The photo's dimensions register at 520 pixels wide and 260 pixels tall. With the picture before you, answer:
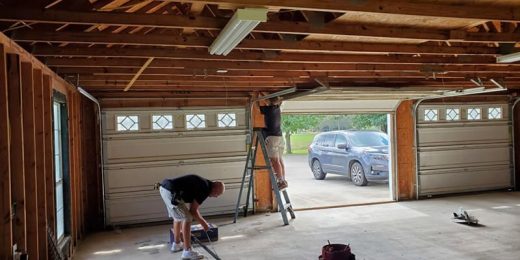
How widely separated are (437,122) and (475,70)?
351cm

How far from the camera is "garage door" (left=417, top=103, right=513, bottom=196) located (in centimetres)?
902

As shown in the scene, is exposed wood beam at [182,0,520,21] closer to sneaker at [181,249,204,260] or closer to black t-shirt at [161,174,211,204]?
black t-shirt at [161,174,211,204]

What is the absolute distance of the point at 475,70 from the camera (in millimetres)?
5797

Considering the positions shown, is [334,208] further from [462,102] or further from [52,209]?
[52,209]

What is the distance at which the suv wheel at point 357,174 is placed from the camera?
35.8 ft

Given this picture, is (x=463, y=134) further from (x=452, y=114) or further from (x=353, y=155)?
(x=353, y=155)

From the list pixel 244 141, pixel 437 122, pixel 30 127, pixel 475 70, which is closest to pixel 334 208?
pixel 244 141

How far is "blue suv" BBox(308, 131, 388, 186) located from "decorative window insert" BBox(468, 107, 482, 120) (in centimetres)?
208

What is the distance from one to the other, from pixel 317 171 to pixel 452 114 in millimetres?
4541

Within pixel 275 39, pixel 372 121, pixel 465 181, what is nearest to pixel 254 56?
pixel 275 39

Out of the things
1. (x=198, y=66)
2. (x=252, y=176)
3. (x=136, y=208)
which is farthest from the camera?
(x=252, y=176)

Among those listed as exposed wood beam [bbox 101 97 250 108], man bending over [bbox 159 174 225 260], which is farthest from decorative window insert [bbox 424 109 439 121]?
man bending over [bbox 159 174 225 260]

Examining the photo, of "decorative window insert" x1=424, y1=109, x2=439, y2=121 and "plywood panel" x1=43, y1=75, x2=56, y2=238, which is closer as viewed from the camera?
"plywood panel" x1=43, y1=75, x2=56, y2=238

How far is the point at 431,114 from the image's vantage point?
9086 mm
